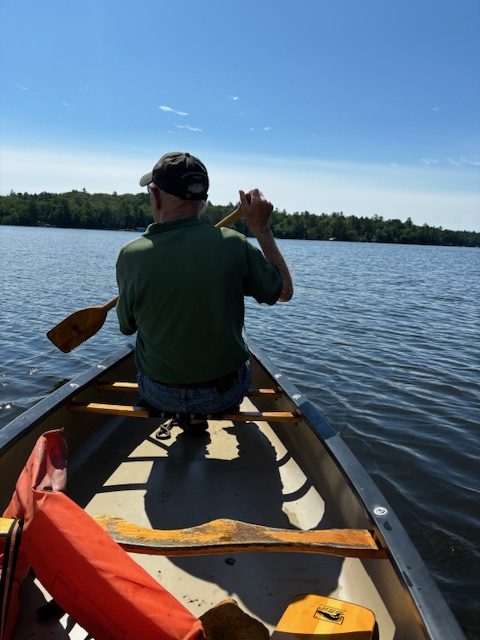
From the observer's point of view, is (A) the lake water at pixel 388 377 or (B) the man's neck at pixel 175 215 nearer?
(B) the man's neck at pixel 175 215

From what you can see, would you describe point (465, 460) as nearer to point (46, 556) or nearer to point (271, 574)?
point (271, 574)

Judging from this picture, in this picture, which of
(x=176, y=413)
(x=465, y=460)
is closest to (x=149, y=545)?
(x=176, y=413)

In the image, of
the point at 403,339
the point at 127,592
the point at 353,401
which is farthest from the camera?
the point at 403,339

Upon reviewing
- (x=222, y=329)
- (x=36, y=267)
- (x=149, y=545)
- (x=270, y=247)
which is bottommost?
(x=36, y=267)

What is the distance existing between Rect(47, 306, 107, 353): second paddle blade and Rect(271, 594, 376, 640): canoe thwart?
3.03m

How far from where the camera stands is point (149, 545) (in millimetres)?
1856

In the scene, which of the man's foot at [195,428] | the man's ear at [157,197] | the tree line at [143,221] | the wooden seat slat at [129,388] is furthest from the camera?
the tree line at [143,221]

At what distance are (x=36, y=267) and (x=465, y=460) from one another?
2237cm

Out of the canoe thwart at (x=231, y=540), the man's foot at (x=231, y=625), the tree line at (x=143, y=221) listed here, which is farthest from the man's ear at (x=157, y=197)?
the tree line at (x=143, y=221)

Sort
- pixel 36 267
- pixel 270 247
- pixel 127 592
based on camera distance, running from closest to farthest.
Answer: pixel 127 592 → pixel 270 247 → pixel 36 267

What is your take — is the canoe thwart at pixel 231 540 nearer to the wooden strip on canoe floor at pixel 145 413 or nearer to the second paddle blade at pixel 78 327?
the wooden strip on canoe floor at pixel 145 413

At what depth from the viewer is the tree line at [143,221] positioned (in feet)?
353

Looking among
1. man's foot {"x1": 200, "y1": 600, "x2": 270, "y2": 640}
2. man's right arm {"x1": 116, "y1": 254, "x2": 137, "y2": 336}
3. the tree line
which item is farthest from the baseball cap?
the tree line

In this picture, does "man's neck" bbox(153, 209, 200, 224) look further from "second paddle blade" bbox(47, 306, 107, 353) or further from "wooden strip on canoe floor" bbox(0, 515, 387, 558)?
"second paddle blade" bbox(47, 306, 107, 353)
